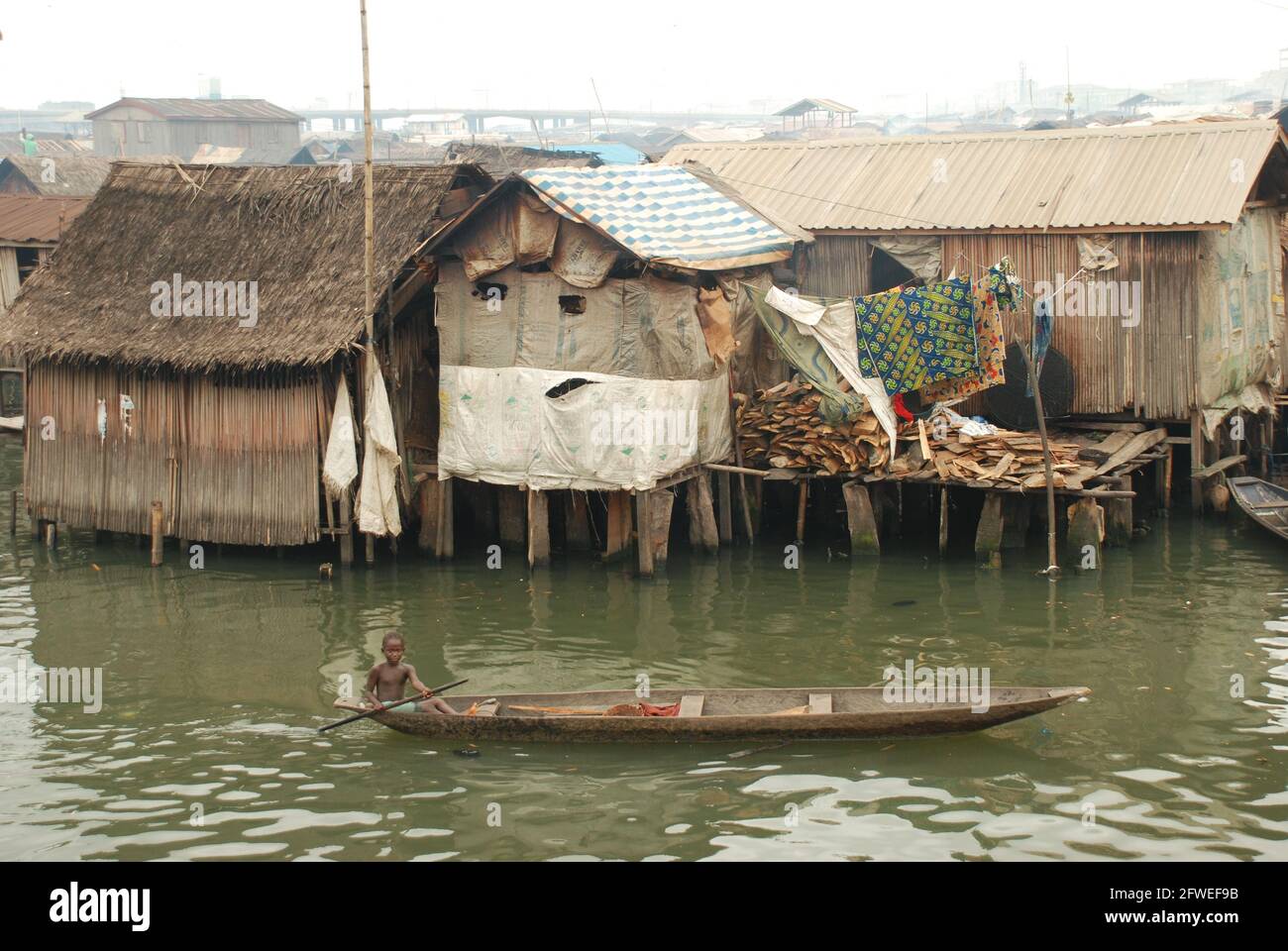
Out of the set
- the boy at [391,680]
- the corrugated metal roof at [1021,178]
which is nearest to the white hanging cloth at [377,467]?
the boy at [391,680]

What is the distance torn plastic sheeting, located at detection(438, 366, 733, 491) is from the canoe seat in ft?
16.1

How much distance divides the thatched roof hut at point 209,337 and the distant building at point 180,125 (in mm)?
41942

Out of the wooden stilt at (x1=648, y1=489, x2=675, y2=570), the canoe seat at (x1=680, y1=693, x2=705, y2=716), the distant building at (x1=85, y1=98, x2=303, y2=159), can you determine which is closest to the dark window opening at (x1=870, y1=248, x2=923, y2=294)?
the wooden stilt at (x1=648, y1=489, x2=675, y2=570)

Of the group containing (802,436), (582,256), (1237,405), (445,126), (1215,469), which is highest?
(445,126)

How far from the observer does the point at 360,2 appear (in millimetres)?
17000

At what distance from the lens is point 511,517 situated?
62.0 ft

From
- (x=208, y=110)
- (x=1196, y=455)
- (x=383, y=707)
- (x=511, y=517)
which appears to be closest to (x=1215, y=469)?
(x=1196, y=455)

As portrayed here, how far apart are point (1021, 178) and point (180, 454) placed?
1220 cm

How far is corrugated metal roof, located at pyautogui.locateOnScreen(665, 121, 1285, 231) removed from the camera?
19.2 metres

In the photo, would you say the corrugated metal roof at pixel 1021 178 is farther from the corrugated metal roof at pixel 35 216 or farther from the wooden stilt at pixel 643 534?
the corrugated metal roof at pixel 35 216

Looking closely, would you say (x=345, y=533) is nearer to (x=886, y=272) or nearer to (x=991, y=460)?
(x=991, y=460)
